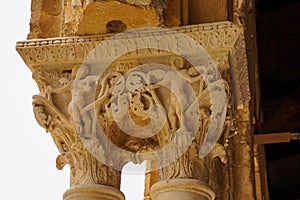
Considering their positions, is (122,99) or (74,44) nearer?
(122,99)

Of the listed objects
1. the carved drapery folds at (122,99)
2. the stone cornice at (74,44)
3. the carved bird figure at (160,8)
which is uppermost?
the carved bird figure at (160,8)

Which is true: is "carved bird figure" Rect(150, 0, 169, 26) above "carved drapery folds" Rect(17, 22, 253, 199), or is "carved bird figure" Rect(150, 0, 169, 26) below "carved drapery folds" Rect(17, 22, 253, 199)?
above

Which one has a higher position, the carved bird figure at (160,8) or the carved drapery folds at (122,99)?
the carved bird figure at (160,8)

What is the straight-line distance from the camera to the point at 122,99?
3.02m

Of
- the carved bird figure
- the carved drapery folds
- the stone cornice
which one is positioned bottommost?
the carved drapery folds

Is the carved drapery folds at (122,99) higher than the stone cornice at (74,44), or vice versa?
the stone cornice at (74,44)

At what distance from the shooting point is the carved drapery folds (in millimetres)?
2984

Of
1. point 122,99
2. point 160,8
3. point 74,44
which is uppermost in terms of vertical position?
point 160,8

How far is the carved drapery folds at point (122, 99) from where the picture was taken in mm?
2984

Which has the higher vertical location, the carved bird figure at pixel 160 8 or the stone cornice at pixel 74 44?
the carved bird figure at pixel 160 8

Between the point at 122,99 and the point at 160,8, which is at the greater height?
the point at 160,8

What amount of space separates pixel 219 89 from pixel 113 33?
0.51 metres

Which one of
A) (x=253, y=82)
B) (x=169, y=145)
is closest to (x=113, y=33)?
(x=169, y=145)

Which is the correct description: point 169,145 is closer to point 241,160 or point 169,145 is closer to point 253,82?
point 241,160
